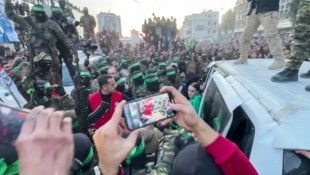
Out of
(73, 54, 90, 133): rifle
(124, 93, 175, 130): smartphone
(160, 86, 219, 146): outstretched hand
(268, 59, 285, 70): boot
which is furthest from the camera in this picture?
(73, 54, 90, 133): rifle

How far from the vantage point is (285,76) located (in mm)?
2283

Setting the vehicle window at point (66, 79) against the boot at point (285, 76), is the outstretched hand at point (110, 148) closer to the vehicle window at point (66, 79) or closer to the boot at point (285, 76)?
the boot at point (285, 76)

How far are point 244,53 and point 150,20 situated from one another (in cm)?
1490

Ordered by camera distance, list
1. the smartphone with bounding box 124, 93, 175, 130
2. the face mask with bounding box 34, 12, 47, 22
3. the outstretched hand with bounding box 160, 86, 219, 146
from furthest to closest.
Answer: the face mask with bounding box 34, 12, 47, 22 < the smartphone with bounding box 124, 93, 175, 130 < the outstretched hand with bounding box 160, 86, 219, 146

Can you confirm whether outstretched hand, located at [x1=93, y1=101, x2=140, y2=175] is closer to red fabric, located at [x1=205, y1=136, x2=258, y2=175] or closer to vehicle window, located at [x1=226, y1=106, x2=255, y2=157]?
red fabric, located at [x1=205, y1=136, x2=258, y2=175]

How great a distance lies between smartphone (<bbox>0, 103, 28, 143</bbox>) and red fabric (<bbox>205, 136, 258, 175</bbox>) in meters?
0.55

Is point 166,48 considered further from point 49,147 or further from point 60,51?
point 49,147

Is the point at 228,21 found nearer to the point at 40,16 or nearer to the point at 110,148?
the point at 40,16

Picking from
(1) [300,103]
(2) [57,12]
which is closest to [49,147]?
(1) [300,103]

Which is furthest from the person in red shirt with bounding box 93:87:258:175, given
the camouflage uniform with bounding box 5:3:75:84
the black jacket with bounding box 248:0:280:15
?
the camouflage uniform with bounding box 5:3:75:84

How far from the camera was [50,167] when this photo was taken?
749 mm

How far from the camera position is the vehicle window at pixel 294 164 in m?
1.27

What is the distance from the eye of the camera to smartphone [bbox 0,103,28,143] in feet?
2.94

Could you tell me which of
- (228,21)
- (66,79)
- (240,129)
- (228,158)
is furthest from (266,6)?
(228,21)
